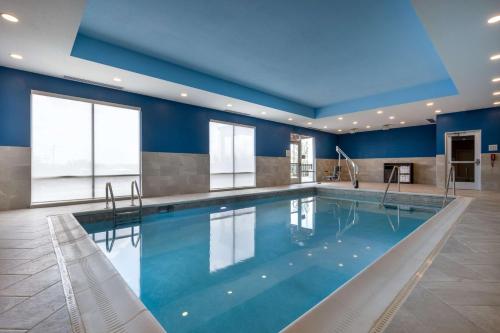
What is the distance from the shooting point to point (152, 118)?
248 inches

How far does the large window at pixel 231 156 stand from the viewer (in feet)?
25.7

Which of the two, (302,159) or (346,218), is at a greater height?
(302,159)

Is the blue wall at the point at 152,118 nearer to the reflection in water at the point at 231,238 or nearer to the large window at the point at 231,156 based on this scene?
the large window at the point at 231,156

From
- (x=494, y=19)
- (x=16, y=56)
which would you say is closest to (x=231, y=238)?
(x=494, y=19)

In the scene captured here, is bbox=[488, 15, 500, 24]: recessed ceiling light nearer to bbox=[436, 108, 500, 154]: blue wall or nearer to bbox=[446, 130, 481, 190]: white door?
bbox=[436, 108, 500, 154]: blue wall

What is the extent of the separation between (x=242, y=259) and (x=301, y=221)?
7.13 feet

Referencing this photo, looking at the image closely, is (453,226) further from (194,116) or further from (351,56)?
(194,116)

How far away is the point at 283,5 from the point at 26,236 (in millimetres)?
4248

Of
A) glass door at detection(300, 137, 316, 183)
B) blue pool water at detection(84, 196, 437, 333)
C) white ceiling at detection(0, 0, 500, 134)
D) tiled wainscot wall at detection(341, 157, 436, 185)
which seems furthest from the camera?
glass door at detection(300, 137, 316, 183)

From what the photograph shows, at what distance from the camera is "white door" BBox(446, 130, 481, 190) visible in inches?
301

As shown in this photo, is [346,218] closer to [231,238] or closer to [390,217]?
[390,217]

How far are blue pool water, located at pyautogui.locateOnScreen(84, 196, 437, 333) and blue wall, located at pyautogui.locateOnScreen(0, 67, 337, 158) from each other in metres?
2.29

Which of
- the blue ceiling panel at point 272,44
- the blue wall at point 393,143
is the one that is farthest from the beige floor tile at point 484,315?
the blue wall at point 393,143

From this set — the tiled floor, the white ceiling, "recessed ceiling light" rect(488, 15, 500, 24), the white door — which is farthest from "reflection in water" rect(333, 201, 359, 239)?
the white door
